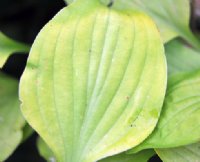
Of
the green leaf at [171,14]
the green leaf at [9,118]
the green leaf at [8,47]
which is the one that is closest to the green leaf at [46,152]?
the green leaf at [9,118]

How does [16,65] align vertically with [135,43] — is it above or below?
below

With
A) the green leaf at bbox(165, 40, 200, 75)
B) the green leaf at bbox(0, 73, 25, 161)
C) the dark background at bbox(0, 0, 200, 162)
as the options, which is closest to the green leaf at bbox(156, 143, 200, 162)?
the green leaf at bbox(165, 40, 200, 75)

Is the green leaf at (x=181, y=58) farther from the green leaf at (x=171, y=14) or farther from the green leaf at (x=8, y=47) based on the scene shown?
the green leaf at (x=8, y=47)

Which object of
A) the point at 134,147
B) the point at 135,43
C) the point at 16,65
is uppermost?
the point at 135,43

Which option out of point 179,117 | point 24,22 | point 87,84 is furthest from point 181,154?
point 24,22

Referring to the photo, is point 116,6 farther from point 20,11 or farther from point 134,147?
point 20,11

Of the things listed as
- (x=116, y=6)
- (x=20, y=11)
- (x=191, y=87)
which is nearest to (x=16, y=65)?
(x=20, y=11)

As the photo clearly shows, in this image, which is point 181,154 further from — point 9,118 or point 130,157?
point 9,118
